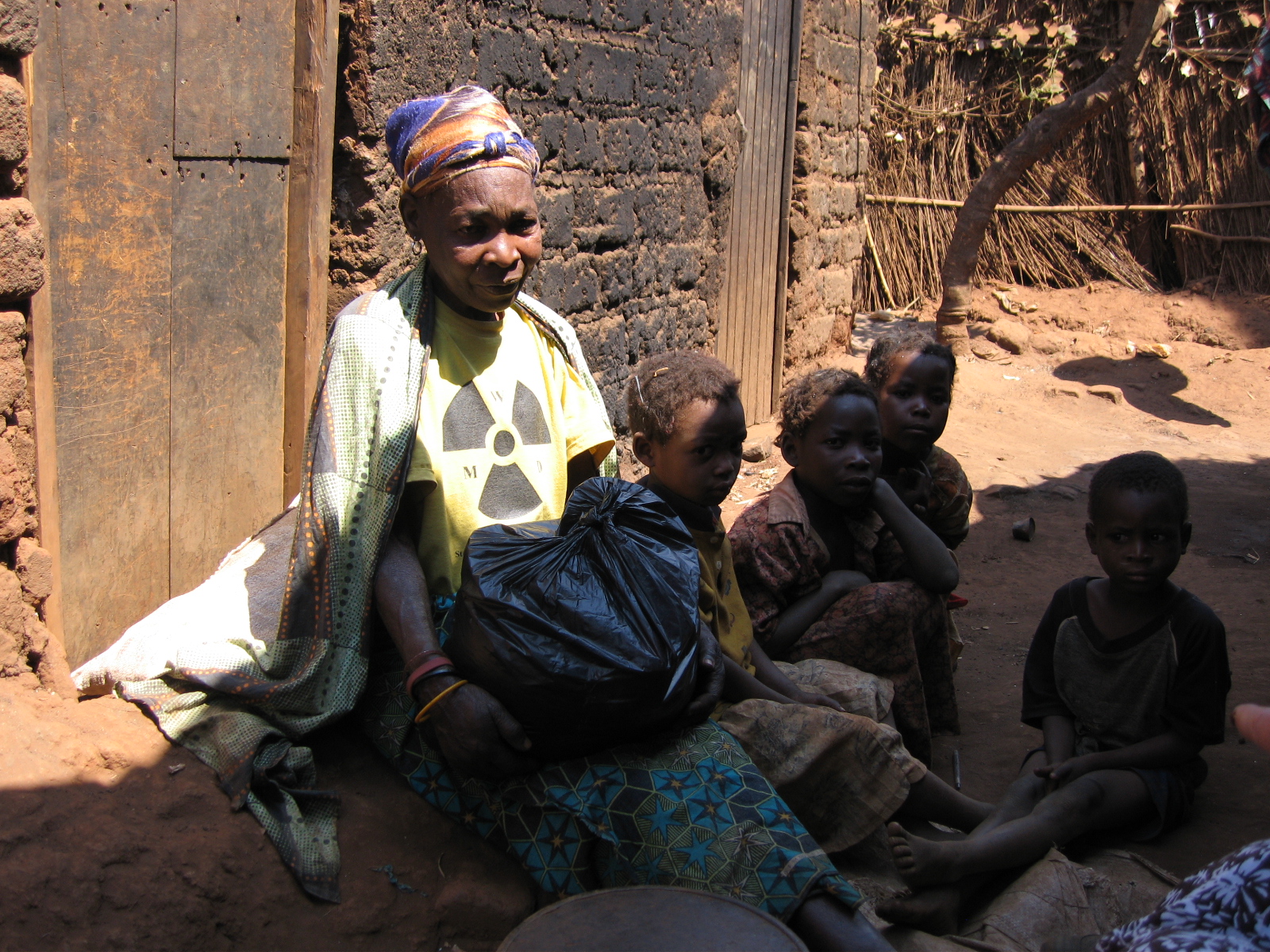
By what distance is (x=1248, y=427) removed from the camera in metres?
8.52

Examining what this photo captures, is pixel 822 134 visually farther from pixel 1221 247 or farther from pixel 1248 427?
pixel 1221 247

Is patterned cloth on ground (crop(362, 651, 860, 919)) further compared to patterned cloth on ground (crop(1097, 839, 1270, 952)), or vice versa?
patterned cloth on ground (crop(362, 651, 860, 919))

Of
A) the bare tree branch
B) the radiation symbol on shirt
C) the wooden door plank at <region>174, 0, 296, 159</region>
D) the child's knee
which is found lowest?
the child's knee

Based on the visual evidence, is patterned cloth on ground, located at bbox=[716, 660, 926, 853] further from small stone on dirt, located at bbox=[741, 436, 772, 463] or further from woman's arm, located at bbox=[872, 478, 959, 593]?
small stone on dirt, located at bbox=[741, 436, 772, 463]

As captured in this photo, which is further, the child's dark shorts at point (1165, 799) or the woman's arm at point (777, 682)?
the child's dark shorts at point (1165, 799)

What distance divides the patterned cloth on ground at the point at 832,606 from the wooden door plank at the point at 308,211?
1.49 metres

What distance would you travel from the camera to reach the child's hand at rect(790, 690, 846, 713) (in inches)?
104

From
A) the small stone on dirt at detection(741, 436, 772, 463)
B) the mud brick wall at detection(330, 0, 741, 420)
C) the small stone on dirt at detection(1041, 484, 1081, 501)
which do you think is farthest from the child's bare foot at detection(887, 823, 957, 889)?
the small stone on dirt at detection(1041, 484, 1081, 501)

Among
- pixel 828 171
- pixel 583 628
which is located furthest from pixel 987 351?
pixel 583 628

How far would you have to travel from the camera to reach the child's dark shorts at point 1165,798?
284cm

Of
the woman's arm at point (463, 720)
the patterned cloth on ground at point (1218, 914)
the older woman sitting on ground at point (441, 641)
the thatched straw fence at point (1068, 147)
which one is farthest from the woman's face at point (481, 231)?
the thatched straw fence at point (1068, 147)

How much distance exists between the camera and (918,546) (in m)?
3.05

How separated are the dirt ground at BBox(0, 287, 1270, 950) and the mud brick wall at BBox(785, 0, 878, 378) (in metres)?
1.67

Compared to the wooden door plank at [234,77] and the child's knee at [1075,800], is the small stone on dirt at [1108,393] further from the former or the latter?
the wooden door plank at [234,77]
